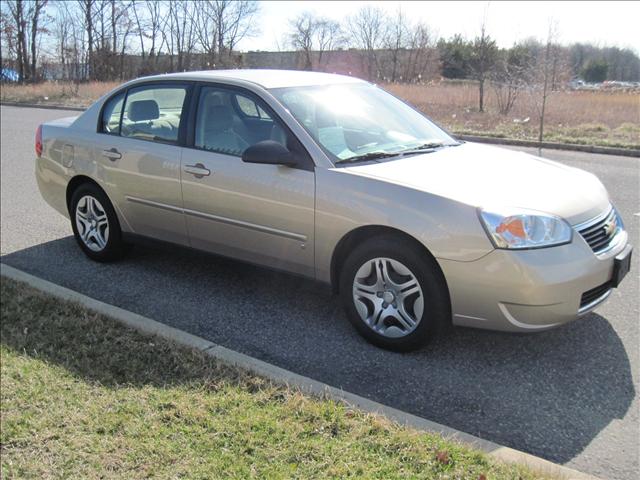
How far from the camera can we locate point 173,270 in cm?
538

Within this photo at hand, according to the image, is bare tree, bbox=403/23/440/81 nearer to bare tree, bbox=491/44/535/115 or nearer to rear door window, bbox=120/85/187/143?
bare tree, bbox=491/44/535/115

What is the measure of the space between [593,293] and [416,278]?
1.01 m

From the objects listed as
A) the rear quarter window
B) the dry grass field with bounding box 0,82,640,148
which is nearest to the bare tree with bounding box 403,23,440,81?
the dry grass field with bounding box 0,82,640,148

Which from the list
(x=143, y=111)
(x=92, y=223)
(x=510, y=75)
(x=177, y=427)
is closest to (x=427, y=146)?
(x=143, y=111)

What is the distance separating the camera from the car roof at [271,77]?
14.7ft

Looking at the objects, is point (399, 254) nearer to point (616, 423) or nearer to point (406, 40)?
point (616, 423)

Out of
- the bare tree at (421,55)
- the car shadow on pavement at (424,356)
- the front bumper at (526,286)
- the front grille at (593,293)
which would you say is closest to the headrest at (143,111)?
the car shadow on pavement at (424,356)

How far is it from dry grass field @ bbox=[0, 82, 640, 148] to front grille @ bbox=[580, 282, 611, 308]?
9.54m

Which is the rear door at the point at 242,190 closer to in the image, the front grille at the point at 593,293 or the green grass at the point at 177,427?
the green grass at the point at 177,427

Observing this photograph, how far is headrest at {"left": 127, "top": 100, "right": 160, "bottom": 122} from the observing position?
5023mm

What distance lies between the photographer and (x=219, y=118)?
4562mm

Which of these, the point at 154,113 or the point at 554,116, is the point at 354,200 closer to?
the point at 154,113

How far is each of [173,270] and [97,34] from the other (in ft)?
152

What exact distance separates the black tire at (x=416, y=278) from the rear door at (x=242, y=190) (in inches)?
14.6
